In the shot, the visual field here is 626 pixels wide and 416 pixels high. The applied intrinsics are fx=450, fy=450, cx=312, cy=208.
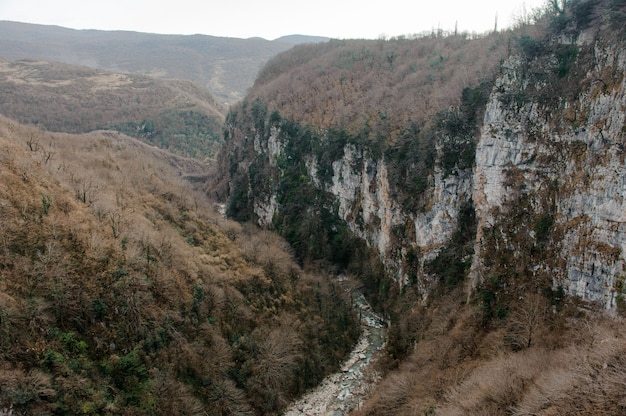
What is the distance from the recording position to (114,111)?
175m

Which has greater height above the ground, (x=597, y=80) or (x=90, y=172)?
(x=597, y=80)

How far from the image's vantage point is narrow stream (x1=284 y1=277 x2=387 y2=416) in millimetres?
45312

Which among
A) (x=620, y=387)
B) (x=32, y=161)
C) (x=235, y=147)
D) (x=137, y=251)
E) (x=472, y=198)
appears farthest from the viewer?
(x=235, y=147)

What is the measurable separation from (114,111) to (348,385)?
160 metres

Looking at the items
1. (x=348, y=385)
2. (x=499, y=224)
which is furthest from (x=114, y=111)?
(x=499, y=224)

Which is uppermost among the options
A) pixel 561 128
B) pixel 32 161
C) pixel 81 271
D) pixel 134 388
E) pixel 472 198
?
pixel 561 128

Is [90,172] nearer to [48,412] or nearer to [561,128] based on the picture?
[48,412]

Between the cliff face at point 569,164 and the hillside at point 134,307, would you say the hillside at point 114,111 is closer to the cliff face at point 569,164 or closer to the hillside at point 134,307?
the hillside at point 134,307

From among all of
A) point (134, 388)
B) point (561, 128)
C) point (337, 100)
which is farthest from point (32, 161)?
point (337, 100)

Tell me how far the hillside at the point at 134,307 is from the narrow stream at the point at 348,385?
1.27 m

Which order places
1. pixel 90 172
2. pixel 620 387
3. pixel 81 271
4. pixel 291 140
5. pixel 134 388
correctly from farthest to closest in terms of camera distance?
pixel 291 140, pixel 90 172, pixel 81 271, pixel 134 388, pixel 620 387

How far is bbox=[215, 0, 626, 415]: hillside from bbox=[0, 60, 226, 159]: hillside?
101m

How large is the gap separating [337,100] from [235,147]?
110ft

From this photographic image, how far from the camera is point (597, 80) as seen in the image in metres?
37.1
